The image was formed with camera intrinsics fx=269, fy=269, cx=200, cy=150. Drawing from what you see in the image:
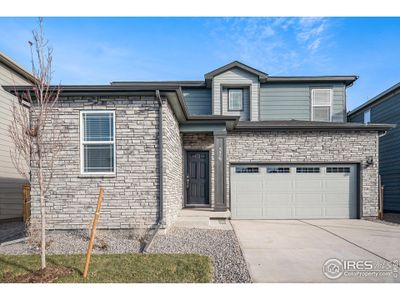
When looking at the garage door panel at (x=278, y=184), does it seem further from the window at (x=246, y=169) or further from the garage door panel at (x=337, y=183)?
the garage door panel at (x=337, y=183)

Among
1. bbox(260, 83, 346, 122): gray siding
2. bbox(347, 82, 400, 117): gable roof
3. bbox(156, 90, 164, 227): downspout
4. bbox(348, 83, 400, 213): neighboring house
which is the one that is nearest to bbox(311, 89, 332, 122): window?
bbox(260, 83, 346, 122): gray siding

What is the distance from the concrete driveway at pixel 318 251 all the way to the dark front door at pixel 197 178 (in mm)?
2167

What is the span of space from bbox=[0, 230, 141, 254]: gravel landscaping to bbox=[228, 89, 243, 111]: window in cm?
781

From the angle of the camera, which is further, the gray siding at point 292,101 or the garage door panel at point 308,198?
the gray siding at point 292,101

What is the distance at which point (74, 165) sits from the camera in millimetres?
6691

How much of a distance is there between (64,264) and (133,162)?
2814mm

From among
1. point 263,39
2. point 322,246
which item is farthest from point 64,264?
point 263,39

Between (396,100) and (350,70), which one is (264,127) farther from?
(396,100)

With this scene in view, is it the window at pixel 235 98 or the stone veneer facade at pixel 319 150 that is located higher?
the window at pixel 235 98

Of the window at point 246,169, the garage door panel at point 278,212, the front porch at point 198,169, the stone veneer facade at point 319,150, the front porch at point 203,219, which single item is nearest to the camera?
the front porch at point 203,219

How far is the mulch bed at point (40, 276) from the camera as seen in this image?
3918 millimetres

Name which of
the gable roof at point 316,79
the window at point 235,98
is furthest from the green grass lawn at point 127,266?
the gable roof at point 316,79

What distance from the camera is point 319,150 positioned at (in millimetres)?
10078

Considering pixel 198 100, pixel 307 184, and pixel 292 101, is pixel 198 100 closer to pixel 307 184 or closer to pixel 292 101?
pixel 292 101
